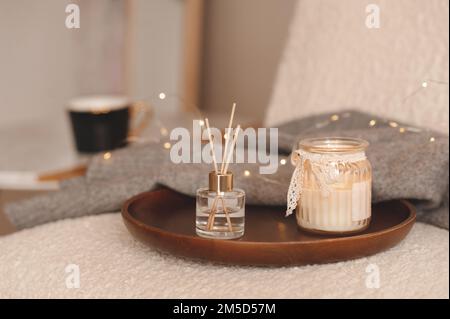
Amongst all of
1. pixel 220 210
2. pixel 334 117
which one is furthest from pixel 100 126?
pixel 220 210

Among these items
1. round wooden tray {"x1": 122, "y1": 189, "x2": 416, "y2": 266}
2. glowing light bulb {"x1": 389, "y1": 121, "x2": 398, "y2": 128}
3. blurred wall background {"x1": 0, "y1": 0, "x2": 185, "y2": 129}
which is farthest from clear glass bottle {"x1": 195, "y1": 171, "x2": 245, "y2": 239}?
blurred wall background {"x1": 0, "y1": 0, "x2": 185, "y2": 129}

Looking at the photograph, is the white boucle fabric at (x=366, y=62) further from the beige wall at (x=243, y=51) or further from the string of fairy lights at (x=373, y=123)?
the beige wall at (x=243, y=51)

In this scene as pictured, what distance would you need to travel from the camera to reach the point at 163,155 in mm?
808

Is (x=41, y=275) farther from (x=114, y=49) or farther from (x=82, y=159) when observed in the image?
(x=114, y=49)

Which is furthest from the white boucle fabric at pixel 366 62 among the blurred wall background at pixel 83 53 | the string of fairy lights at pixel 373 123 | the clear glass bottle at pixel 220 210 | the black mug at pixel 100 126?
the blurred wall background at pixel 83 53

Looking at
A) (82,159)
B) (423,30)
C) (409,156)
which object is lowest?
(82,159)

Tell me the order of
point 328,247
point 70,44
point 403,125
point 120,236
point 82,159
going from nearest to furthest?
1. point 328,247
2. point 120,236
3. point 403,125
4. point 82,159
5. point 70,44

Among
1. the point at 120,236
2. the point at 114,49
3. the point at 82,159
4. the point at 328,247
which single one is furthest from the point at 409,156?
the point at 114,49

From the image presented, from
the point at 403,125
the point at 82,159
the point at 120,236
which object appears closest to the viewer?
the point at 120,236

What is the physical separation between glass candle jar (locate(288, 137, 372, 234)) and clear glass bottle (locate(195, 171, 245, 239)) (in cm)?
5

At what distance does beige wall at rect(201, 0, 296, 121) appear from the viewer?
5.03ft

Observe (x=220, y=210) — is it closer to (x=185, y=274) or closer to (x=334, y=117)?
(x=185, y=274)

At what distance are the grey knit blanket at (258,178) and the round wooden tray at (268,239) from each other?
0.02 m

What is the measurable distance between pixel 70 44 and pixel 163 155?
843 mm
